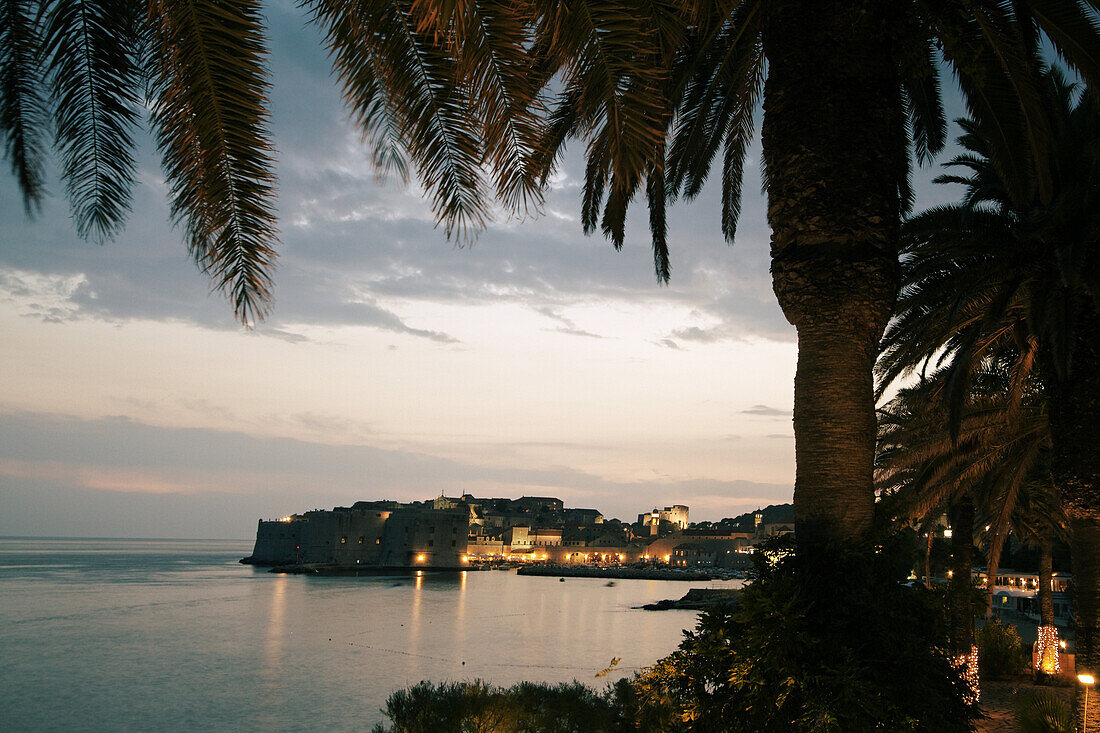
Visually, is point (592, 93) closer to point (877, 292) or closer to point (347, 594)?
point (877, 292)

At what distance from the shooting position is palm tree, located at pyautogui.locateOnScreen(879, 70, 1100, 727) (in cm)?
775

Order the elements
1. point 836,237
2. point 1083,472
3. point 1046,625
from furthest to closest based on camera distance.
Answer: point 1046,625 → point 1083,472 → point 836,237

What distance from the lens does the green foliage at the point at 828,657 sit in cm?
369

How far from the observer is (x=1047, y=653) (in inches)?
596

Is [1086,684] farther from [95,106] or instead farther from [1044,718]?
[95,106]

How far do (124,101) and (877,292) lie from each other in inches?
168

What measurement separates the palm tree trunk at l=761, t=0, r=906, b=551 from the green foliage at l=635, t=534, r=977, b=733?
17.5 inches

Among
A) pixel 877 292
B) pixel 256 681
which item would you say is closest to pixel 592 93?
pixel 877 292

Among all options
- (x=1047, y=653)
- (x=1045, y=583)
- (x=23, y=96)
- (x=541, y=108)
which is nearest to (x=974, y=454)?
(x=1047, y=653)

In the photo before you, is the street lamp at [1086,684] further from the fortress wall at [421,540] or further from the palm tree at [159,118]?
the fortress wall at [421,540]

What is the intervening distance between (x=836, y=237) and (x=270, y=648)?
3817 centimetres

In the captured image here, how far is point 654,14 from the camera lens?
4.12 metres

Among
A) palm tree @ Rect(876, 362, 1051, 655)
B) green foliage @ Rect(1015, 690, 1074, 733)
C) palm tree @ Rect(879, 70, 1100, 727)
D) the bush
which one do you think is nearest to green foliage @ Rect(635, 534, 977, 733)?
the bush

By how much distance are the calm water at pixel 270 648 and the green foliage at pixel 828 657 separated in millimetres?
20739
